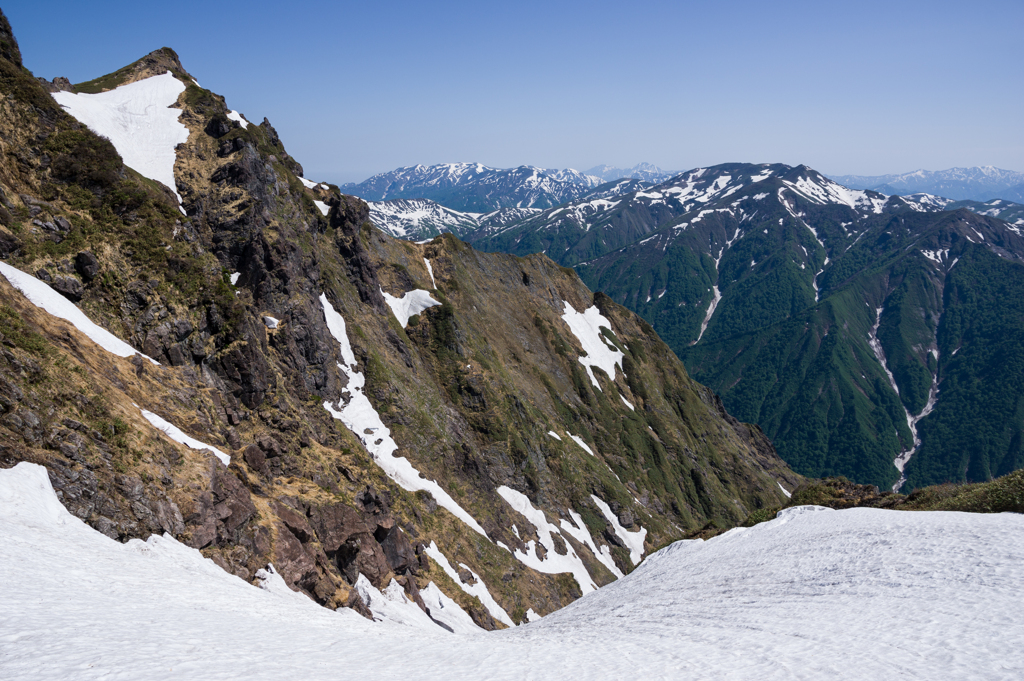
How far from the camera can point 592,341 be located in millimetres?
116688

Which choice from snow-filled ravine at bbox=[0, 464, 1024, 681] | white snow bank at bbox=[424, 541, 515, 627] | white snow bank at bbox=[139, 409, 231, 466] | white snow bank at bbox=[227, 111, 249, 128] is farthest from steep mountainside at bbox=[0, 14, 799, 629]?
snow-filled ravine at bbox=[0, 464, 1024, 681]

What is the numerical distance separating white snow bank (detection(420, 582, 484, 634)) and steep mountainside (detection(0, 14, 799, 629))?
1.08 m

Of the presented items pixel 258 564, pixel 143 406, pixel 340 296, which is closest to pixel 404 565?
pixel 258 564

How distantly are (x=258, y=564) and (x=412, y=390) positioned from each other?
129ft

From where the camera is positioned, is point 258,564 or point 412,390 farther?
point 412,390

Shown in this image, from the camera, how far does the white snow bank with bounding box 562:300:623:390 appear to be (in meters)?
112

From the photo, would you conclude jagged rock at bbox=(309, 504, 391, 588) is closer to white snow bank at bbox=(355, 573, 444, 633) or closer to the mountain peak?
white snow bank at bbox=(355, 573, 444, 633)

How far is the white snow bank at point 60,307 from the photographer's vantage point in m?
26.2

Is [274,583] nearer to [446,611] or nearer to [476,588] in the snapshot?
[446,611]

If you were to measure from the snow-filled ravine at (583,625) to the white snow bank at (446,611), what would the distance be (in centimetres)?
1664

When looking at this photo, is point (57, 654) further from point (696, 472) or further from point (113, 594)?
point (696, 472)

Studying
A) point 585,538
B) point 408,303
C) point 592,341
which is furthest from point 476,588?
point 592,341

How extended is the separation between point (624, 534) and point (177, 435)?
2663 inches

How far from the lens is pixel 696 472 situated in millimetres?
108688
